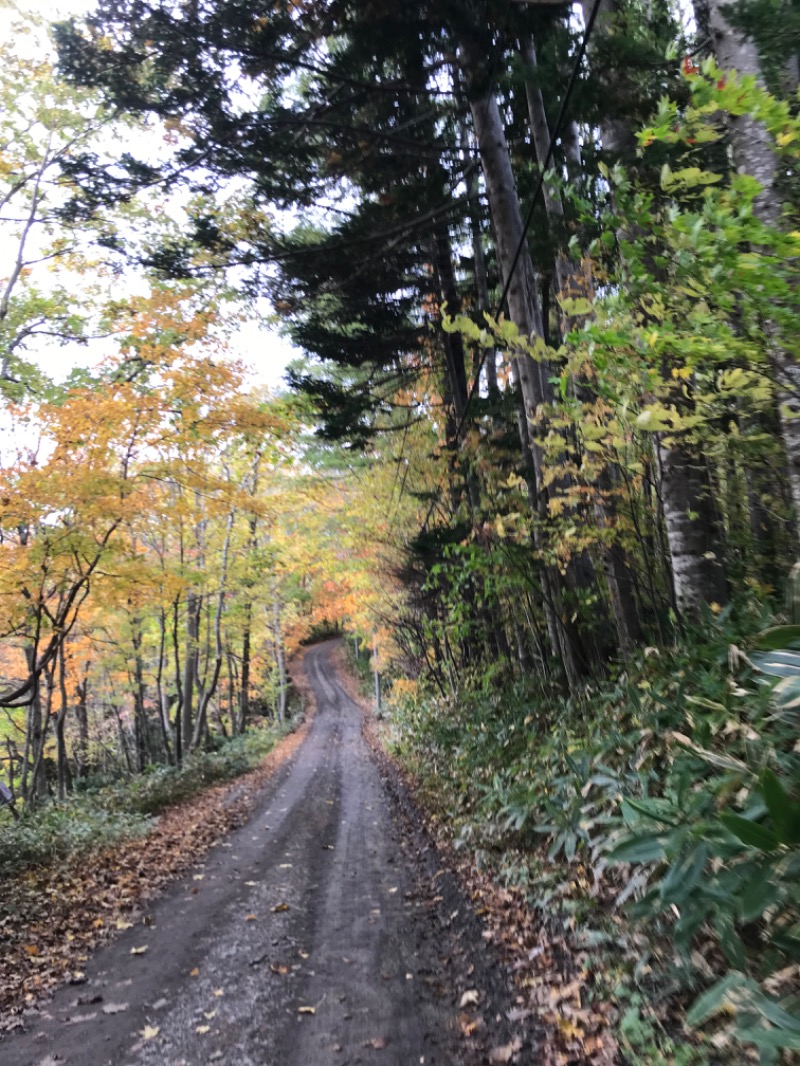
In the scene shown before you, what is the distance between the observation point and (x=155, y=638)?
19.6 metres

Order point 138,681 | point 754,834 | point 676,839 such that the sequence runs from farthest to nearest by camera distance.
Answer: point 138,681 < point 676,839 < point 754,834

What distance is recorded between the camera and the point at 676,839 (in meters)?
2.63

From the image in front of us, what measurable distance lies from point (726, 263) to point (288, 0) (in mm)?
5801

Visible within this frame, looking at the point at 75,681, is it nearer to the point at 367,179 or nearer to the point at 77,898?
the point at 77,898

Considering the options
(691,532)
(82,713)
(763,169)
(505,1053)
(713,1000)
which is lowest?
(505,1053)

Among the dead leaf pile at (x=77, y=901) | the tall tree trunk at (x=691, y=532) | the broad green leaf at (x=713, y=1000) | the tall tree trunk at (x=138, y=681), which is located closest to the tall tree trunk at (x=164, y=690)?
the tall tree trunk at (x=138, y=681)

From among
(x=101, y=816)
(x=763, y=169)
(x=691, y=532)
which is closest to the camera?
(x=763, y=169)

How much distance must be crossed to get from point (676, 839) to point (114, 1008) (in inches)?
170

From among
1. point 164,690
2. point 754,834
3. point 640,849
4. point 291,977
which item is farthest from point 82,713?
point 754,834

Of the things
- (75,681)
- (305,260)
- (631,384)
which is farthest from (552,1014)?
(75,681)

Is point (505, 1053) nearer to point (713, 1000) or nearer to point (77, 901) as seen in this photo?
point (713, 1000)

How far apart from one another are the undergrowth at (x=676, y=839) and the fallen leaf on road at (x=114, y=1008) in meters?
3.07

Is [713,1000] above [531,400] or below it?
below

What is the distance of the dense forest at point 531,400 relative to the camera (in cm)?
279
